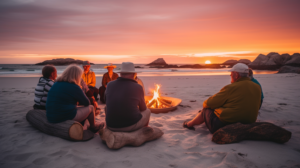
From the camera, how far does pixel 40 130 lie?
13.9ft

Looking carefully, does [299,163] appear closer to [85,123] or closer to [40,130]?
[85,123]

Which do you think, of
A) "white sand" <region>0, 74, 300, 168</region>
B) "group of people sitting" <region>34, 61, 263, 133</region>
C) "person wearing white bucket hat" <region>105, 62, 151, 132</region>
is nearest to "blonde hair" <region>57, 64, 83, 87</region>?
"group of people sitting" <region>34, 61, 263, 133</region>

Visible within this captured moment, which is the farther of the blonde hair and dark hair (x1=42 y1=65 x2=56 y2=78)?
dark hair (x1=42 y1=65 x2=56 y2=78)

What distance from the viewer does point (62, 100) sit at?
3.62m

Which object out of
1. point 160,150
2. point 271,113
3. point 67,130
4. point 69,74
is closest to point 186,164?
point 160,150

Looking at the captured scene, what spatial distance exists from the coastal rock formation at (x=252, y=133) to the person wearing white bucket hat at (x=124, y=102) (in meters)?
1.90

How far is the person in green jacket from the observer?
11.5 ft

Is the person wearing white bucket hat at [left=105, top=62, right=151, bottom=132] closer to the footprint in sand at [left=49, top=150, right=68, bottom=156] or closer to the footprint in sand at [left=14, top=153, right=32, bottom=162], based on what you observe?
the footprint in sand at [left=49, top=150, right=68, bottom=156]

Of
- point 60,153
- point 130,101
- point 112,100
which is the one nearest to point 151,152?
point 130,101

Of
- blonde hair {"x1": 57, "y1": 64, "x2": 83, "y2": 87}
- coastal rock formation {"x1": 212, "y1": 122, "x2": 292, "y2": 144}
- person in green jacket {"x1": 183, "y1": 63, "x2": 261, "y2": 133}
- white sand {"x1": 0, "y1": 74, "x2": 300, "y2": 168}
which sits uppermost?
blonde hair {"x1": 57, "y1": 64, "x2": 83, "y2": 87}

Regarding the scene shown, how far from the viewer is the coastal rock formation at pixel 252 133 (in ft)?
11.5

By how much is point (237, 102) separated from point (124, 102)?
2.44 m

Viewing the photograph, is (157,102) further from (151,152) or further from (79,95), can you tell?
(79,95)

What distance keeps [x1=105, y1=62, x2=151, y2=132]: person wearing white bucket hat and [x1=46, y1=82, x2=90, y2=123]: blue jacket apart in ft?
2.62
